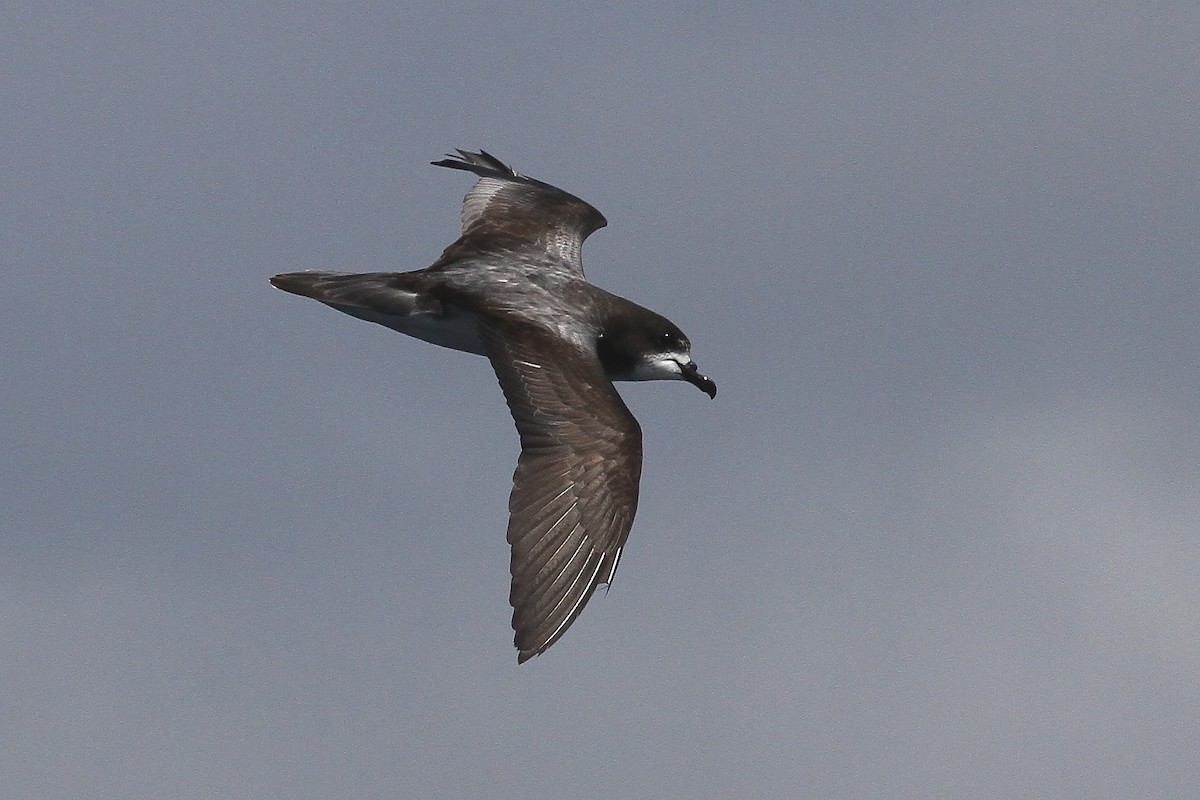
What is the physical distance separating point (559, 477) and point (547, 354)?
1471 millimetres

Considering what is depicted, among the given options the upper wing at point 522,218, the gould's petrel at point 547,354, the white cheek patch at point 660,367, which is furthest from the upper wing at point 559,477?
the upper wing at point 522,218

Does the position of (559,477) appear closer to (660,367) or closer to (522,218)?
(660,367)

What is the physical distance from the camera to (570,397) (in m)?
14.2

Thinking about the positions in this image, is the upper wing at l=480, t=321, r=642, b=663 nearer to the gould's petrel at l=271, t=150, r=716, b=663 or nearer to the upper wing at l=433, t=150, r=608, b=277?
the gould's petrel at l=271, t=150, r=716, b=663

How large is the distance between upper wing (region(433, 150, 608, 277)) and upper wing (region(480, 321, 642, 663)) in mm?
2724

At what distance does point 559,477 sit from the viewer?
1352 cm

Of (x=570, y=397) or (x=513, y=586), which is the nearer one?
(x=513, y=586)

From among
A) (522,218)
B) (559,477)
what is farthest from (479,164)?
(559,477)

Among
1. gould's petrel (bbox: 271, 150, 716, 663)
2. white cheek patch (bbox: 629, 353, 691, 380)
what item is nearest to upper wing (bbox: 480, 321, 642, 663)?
gould's petrel (bbox: 271, 150, 716, 663)

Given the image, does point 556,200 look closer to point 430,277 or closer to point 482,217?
point 482,217

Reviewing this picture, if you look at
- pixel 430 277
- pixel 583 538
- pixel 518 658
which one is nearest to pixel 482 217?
pixel 430 277

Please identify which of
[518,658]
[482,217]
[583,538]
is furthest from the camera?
[482,217]

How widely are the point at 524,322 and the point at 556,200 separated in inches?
165

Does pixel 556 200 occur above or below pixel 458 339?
above
